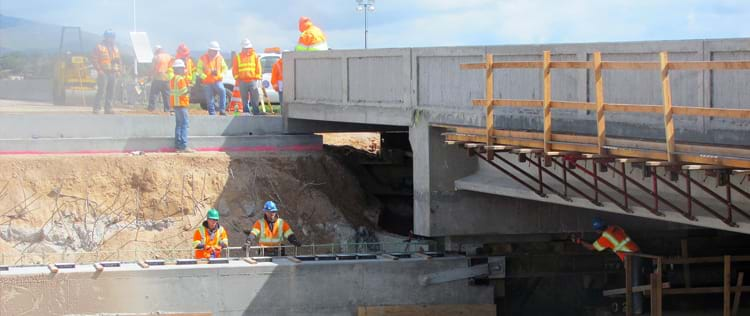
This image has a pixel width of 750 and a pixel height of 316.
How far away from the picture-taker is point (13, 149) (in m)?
22.0

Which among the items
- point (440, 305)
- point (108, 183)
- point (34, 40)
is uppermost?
point (34, 40)

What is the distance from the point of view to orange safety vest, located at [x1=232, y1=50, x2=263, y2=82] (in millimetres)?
25797

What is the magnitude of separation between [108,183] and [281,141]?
350cm

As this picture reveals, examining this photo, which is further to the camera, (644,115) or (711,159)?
(644,115)

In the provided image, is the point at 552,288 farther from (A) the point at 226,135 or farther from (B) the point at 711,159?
(B) the point at 711,159

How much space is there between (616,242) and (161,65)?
13784mm

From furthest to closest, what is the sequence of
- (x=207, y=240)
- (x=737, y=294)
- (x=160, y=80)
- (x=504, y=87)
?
(x=160, y=80)
(x=207, y=240)
(x=737, y=294)
(x=504, y=87)

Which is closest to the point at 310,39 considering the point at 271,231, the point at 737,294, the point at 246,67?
the point at 246,67

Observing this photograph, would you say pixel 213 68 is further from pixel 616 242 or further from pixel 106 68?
pixel 616 242

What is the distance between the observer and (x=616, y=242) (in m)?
18.6

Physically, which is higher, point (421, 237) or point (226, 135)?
point (226, 135)

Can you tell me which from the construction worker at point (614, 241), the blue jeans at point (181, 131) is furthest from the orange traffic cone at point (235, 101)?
the construction worker at point (614, 241)

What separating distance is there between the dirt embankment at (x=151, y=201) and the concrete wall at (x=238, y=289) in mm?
1984

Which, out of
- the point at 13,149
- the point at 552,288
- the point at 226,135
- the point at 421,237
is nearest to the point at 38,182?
the point at 13,149
